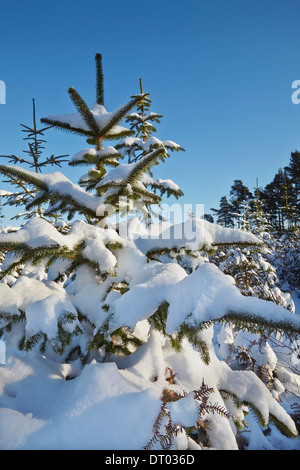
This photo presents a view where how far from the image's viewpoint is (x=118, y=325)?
4.27 ft

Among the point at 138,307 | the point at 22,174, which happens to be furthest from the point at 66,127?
the point at 138,307

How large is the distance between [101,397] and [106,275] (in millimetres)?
Result: 906

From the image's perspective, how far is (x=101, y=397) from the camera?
138 centimetres

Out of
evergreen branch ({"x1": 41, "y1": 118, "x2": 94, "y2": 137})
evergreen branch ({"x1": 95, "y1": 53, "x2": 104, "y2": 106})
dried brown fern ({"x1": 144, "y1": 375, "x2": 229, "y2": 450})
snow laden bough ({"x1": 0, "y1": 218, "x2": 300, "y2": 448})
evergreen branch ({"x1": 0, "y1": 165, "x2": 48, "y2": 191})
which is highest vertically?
evergreen branch ({"x1": 95, "y1": 53, "x2": 104, "y2": 106})

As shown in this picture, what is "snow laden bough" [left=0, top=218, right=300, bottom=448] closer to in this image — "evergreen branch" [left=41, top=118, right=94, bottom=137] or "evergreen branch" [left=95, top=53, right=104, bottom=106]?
"evergreen branch" [left=41, top=118, right=94, bottom=137]

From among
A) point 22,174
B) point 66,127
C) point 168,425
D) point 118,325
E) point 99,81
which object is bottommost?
point 168,425

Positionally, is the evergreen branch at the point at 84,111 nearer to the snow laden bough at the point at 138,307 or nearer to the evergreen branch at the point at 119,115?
the evergreen branch at the point at 119,115

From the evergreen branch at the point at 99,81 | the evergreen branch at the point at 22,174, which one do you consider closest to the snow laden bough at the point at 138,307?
the evergreen branch at the point at 22,174

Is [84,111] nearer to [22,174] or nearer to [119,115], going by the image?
[119,115]

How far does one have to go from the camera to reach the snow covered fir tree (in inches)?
47.1

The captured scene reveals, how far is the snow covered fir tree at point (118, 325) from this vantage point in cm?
120

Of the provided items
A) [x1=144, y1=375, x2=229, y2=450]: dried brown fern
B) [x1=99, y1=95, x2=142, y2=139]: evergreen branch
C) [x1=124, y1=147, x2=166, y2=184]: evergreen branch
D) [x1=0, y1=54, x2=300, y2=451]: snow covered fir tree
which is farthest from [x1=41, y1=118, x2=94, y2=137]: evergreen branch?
[x1=144, y1=375, x2=229, y2=450]: dried brown fern
